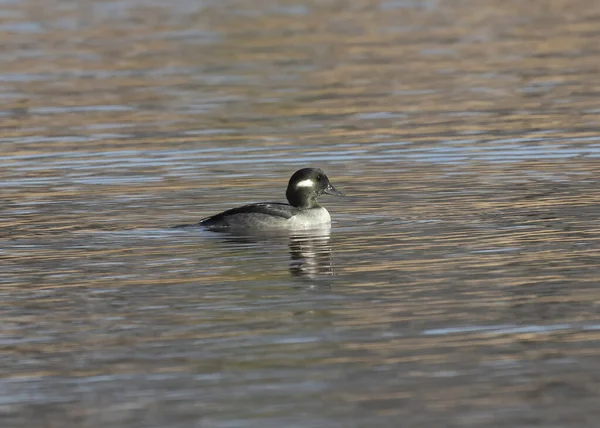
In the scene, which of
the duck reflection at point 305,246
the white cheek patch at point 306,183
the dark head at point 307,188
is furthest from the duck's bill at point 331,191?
the duck reflection at point 305,246

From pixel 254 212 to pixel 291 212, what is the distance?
611 millimetres

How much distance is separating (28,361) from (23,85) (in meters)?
21.3

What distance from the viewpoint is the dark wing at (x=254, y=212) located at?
51.6ft

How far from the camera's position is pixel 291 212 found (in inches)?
643

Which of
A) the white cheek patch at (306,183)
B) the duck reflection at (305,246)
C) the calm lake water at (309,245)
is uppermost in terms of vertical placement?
the white cheek patch at (306,183)

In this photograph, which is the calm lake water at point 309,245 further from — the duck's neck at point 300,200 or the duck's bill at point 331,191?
the duck's neck at point 300,200

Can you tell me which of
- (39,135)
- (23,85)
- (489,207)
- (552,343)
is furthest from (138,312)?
(23,85)

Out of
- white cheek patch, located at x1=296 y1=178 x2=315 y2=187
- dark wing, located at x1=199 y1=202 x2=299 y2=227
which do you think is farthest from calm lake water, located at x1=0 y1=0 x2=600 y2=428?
white cheek patch, located at x1=296 y1=178 x2=315 y2=187

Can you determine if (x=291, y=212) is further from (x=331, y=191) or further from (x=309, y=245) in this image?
(x=309, y=245)

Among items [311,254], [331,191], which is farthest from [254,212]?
[311,254]

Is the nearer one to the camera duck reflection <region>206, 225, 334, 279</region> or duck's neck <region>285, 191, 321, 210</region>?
duck reflection <region>206, 225, 334, 279</region>

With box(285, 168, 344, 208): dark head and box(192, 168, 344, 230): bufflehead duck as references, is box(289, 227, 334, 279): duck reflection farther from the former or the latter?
box(285, 168, 344, 208): dark head

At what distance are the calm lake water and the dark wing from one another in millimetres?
205

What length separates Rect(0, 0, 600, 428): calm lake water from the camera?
9586 mm
